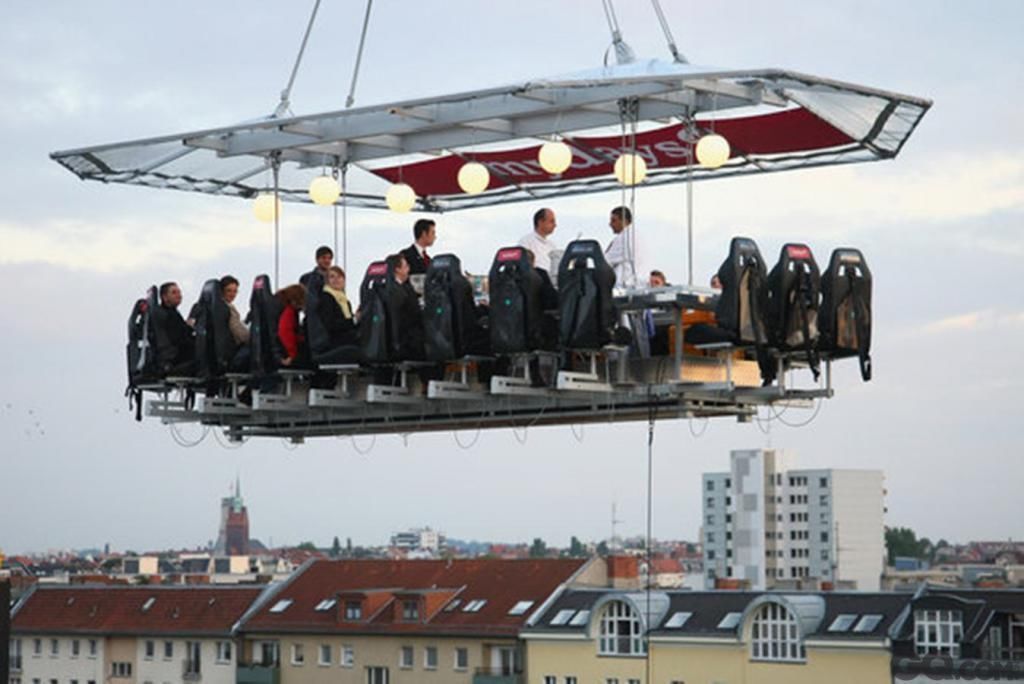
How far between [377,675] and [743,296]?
7533 cm

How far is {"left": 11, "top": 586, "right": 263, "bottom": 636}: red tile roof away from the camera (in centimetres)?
9694

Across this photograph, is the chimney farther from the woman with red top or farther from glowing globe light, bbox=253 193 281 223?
the woman with red top

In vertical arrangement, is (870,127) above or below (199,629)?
above

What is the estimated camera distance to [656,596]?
285 feet

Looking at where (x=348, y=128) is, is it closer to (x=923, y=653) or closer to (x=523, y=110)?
(x=523, y=110)

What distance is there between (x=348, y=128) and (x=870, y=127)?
4500mm

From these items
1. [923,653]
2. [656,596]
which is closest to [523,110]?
[923,653]

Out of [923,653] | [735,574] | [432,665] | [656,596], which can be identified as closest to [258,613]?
[432,665]

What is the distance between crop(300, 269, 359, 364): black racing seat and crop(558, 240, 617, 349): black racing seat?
2465mm

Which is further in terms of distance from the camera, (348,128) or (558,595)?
(558,595)

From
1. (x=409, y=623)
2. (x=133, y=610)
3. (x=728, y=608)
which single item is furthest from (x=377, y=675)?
(x=728, y=608)

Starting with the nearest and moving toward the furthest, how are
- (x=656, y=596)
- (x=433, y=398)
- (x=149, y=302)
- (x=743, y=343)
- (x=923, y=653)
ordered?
(x=743, y=343) → (x=433, y=398) → (x=149, y=302) → (x=923, y=653) → (x=656, y=596)

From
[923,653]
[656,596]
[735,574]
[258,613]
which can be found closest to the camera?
[923,653]

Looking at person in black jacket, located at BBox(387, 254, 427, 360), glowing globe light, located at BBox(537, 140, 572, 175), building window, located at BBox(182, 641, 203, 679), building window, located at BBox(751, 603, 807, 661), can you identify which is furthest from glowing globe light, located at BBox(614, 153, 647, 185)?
building window, located at BBox(182, 641, 203, 679)
